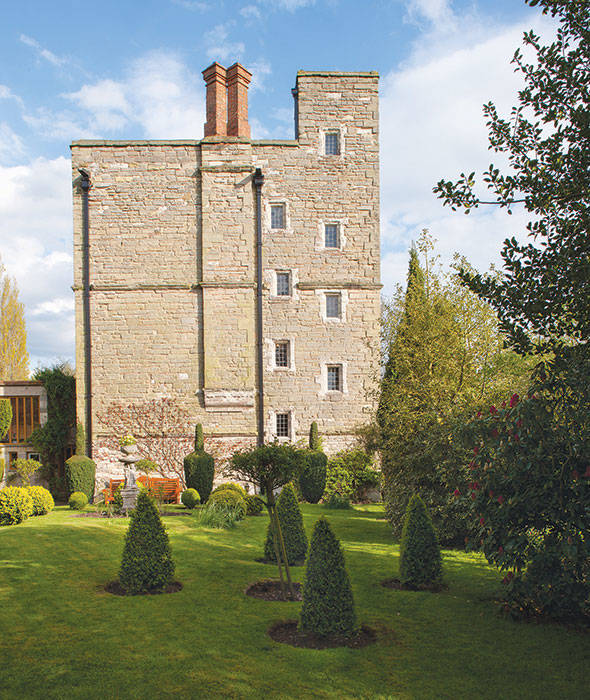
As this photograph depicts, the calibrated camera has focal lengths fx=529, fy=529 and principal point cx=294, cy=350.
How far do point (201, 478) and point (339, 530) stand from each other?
6033mm

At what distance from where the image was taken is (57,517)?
1383 cm

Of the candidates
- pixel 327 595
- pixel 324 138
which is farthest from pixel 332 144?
pixel 327 595

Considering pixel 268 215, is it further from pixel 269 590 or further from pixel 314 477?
pixel 269 590

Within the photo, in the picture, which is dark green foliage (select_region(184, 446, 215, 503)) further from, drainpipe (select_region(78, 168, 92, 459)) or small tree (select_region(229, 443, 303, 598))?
small tree (select_region(229, 443, 303, 598))

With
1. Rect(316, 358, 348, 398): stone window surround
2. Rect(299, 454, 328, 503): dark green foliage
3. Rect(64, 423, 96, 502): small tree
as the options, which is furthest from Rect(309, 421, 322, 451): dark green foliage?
Rect(64, 423, 96, 502): small tree

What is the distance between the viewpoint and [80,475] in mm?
17828

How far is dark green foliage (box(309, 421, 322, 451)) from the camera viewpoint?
19.0 metres

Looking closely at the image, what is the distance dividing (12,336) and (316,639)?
27907 millimetres

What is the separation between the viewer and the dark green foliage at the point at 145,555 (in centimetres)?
784

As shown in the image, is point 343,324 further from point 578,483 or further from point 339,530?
point 578,483

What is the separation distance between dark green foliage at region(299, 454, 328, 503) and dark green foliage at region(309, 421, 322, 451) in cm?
43

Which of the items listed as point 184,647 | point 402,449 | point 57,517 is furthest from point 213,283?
point 184,647

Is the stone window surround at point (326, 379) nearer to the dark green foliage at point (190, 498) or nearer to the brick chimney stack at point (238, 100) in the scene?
the dark green foliage at point (190, 498)

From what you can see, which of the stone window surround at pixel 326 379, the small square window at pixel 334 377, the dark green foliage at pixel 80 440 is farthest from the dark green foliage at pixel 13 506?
the small square window at pixel 334 377
